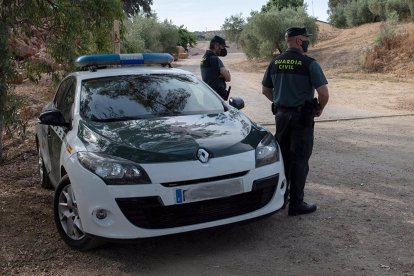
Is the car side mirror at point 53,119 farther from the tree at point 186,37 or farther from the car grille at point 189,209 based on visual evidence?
the tree at point 186,37

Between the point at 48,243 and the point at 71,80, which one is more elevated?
the point at 71,80

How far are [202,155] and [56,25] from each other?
186 inches

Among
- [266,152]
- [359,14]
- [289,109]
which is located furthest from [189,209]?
[359,14]

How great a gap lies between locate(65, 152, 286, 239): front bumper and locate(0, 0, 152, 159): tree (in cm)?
316

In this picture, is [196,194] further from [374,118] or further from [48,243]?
[374,118]

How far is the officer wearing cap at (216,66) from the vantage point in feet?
22.6

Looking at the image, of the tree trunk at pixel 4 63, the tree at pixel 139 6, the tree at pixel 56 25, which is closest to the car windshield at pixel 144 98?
the tree trunk at pixel 4 63

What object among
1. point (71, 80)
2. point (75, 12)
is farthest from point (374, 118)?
point (71, 80)

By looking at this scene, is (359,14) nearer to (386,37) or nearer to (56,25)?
(386,37)

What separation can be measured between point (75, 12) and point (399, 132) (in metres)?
6.15

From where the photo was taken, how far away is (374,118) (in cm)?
1122

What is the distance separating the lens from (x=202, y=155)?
391 centimetres

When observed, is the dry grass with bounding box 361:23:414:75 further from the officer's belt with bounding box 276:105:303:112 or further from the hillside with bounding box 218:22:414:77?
the officer's belt with bounding box 276:105:303:112

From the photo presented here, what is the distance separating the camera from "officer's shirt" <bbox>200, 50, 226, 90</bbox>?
6930 mm
